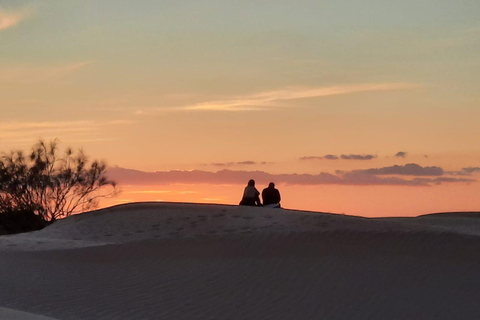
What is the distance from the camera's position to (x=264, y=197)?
2722 cm

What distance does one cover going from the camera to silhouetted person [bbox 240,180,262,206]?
1054 inches

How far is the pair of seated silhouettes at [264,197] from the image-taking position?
2688 centimetres

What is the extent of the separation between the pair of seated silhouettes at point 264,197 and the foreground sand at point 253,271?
4.07ft

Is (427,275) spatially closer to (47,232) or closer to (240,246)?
(240,246)

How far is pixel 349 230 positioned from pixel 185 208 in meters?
8.28

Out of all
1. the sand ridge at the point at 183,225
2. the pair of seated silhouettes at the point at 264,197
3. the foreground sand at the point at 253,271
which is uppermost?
the pair of seated silhouettes at the point at 264,197

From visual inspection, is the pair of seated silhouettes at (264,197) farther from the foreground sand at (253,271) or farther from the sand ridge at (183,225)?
the foreground sand at (253,271)

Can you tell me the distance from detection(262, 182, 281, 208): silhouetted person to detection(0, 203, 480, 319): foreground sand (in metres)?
1.75

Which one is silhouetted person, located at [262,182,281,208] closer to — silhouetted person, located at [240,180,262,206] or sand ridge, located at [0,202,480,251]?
silhouetted person, located at [240,180,262,206]

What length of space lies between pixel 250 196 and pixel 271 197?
2.58 ft

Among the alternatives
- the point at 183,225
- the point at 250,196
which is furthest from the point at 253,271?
the point at 250,196

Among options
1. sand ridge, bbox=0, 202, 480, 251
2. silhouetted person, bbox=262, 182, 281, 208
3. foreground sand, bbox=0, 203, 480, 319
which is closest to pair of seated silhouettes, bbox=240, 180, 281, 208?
silhouetted person, bbox=262, 182, 281, 208

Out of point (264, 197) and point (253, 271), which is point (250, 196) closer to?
point (264, 197)

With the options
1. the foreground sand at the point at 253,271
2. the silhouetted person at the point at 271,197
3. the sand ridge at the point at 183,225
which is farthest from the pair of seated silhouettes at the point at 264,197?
the foreground sand at the point at 253,271
